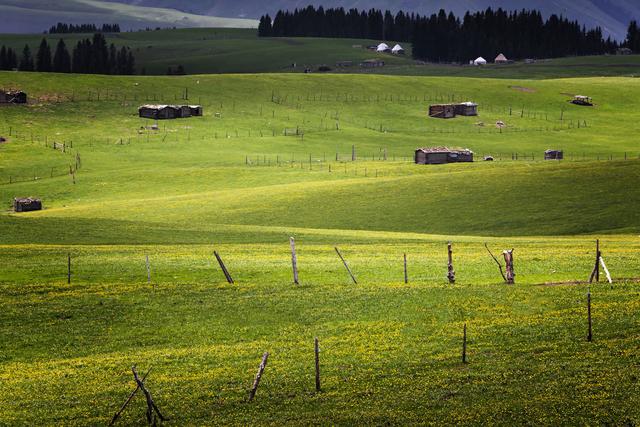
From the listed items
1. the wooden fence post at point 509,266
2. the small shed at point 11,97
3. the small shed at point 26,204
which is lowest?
the small shed at point 26,204

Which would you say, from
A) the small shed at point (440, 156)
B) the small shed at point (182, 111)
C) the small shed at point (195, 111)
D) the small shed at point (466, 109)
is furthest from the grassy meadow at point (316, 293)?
the small shed at point (466, 109)

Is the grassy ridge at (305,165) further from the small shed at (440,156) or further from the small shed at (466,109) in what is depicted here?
the small shed at (466,109)

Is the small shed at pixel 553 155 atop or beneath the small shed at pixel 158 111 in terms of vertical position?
beneath

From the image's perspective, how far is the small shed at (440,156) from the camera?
426 feet

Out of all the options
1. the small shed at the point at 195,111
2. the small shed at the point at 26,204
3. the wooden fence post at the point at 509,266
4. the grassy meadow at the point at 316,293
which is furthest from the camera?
the small shed at the point at 195,111

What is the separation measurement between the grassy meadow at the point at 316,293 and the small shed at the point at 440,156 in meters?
2.83

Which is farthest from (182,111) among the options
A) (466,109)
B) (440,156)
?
(440,156)

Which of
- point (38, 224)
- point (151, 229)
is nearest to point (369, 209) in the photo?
point (151, 229)

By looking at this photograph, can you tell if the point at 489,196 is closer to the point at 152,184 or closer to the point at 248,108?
the point at 152,184

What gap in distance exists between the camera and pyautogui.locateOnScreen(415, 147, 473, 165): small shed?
130 m

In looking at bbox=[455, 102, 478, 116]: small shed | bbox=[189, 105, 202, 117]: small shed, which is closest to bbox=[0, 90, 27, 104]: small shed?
bbox=[189, 105, 202, 117]: small shed

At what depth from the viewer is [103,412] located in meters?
32.6

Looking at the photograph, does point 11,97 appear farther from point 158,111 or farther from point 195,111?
point 195,111

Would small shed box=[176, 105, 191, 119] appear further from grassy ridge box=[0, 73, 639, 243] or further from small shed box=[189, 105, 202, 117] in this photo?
grassy ridge box=[0, 73, 639, 243]
